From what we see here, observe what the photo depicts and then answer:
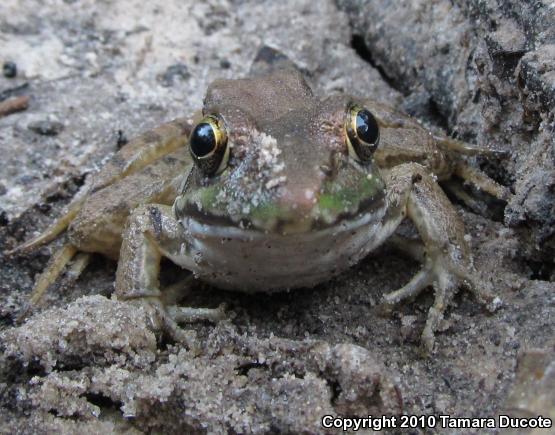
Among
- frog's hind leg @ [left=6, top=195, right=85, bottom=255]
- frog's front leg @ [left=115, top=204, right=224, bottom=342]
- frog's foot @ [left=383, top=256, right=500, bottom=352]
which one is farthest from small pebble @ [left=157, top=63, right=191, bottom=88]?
frog's foot @ [left=383, top=256, right=500, bottom=352]

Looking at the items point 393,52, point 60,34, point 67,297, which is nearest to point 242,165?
point 67,297

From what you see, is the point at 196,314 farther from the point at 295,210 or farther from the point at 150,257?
the point at 295,210

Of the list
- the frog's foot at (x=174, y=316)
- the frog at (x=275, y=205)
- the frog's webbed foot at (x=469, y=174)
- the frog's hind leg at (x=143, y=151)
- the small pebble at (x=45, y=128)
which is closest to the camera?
the frog at (x=275, y=205)

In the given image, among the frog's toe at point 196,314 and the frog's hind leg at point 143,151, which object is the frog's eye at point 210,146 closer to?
the frog's toe at point 196,314

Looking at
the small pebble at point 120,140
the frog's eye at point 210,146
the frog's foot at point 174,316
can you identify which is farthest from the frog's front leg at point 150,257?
the small pebble at point 120,140

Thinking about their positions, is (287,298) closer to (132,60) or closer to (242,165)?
(242,165)
